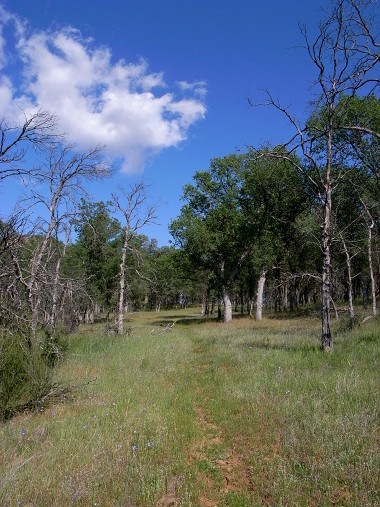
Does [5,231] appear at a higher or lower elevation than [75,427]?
higher

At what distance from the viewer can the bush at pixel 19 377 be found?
20.7 feet

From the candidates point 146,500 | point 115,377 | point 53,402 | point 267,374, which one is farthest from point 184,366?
point 146,500

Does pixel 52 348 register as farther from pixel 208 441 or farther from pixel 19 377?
pixel 208 441

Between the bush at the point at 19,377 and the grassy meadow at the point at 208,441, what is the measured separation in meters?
0.31

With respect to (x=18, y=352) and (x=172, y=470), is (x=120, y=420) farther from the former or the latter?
(x=18, y=352)

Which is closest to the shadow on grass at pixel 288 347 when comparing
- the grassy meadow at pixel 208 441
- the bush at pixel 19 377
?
the grassy meadow at pixel 208 441

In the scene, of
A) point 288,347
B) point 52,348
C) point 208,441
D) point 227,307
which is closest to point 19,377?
point 52,348

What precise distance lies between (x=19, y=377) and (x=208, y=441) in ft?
12.8

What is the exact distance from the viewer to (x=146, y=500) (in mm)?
3840

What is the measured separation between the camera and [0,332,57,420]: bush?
6.30 meters

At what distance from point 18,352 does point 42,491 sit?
340 centimetres

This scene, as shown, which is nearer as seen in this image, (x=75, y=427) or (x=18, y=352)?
(x=75, y=427)

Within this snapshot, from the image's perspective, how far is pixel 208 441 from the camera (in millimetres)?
5449

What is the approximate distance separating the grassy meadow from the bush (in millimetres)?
308
